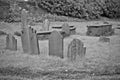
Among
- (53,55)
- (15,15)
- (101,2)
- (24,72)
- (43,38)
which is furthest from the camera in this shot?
(101,2)

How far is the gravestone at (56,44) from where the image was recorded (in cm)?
632

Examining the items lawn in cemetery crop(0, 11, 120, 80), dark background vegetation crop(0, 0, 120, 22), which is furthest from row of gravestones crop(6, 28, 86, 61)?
dark background vegetation crop(0, 0, 120, 22)

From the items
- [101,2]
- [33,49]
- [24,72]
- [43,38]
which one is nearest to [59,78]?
[24,72]

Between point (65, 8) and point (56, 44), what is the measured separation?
48.8 ft

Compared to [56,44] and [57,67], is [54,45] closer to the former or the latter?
[56,44]

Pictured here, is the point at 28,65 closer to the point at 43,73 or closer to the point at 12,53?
the point at 43,73

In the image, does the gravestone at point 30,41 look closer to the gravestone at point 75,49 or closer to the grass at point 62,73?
the gravestone at point 75,49

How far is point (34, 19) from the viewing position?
17344mm

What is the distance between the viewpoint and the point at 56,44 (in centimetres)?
640

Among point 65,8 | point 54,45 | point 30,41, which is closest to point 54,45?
point 54,45

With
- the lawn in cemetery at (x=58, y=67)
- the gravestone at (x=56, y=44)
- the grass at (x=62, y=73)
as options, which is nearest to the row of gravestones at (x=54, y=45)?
the gravestone at (x=56, y=44)

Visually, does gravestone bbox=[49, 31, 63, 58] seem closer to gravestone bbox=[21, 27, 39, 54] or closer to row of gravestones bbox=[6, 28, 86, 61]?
row of gravestones bbox=[6, 28, 86, 61]

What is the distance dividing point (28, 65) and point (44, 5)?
1541 centimetres

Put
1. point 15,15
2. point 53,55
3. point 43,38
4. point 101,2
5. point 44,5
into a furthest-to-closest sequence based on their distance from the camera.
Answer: point 101,2, point 44,5, point 15,15, point 43,38, point 53,55
